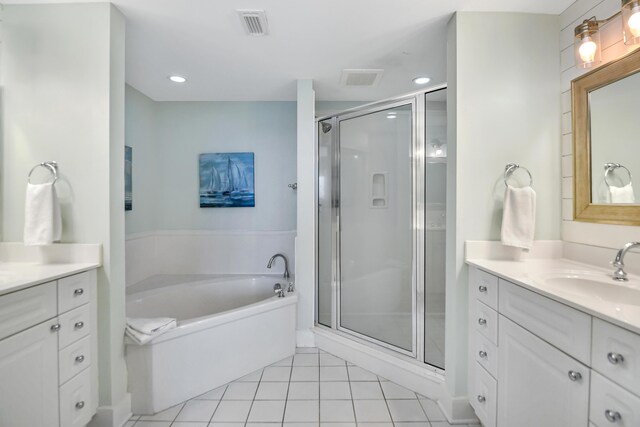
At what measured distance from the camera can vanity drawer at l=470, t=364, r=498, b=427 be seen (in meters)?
1.30

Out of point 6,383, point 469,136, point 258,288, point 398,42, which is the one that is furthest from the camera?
point 258,288

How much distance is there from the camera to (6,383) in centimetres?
104

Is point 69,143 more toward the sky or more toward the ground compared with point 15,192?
more toward the sky

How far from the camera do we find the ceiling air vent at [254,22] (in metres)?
1.55

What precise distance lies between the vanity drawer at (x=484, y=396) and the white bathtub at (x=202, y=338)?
135 centimetres

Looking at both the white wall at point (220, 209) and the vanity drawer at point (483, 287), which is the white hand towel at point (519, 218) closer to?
the vanity drawer at point (483, 287)

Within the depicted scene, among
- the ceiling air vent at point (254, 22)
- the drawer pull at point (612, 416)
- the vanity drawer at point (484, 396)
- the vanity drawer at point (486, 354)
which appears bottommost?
the vanity drawer at point (484, 396)

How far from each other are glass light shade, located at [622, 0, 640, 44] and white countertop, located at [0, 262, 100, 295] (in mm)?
2671

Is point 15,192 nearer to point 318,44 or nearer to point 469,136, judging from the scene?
point 318,44

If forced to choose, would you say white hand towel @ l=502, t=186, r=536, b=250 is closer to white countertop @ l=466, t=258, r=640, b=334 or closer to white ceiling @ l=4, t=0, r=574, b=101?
white countertop @ l=466, t=258, r=640, b=334

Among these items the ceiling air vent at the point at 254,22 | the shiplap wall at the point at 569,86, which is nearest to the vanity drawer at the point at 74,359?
the ceiling air vent at the point at 254,22

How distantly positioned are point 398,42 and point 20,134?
2.32m

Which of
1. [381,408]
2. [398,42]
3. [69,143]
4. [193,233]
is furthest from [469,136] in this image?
[193,233]

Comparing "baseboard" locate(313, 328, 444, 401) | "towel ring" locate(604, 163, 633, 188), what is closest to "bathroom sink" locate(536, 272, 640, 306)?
"towel ring" locate(604, 163, 633, 188)
